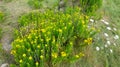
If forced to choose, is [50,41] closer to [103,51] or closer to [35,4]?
[103,51]

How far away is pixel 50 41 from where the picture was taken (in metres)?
4.91

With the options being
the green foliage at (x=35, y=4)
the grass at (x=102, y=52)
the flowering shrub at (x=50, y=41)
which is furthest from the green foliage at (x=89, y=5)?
the green foliage at (x=35, y=4)

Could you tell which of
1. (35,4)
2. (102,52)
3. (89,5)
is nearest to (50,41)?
(102,52)

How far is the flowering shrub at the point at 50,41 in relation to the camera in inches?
187

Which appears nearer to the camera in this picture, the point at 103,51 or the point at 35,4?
the point at 103,51

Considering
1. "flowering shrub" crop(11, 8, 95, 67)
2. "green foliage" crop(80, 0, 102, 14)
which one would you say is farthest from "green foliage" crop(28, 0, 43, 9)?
"flowering shrub" crop(11, 8, 95, 67)

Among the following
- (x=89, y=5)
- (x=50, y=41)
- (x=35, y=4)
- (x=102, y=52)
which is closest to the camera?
(x=50, y=41)

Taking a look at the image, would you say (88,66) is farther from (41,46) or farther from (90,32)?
(41,46)

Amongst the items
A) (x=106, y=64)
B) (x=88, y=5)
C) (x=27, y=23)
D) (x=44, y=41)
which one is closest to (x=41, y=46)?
(x=44, y=41)

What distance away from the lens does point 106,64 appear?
240 inches

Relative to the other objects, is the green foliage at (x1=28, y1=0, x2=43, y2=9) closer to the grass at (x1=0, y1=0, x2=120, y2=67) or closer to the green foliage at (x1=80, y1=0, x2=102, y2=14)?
the green foliage at (x1=80, y1=0, x2=102, y2=14)

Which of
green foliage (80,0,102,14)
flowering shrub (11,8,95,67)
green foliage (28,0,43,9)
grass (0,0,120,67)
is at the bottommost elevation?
grass (0,0,120,67)

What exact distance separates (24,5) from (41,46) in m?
3.13

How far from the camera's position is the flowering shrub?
4758 mm
